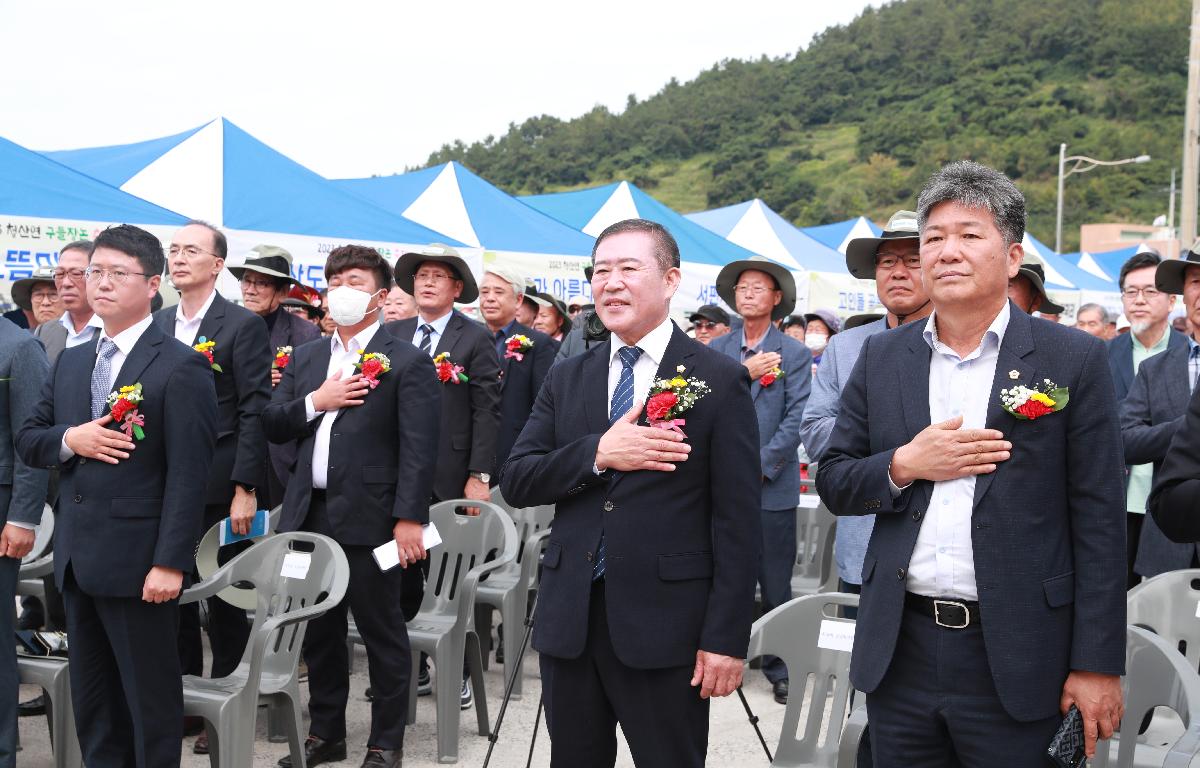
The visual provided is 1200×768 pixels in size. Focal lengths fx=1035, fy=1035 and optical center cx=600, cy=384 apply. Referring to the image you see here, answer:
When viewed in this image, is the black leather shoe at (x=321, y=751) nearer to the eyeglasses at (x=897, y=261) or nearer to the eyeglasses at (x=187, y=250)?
the eyeglasses at (x=187, y=250)

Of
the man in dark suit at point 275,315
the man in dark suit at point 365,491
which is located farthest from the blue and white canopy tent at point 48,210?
the man in dark suit at point 365,491

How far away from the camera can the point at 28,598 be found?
19.6 ft

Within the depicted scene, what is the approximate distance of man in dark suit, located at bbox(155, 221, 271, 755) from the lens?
16.1 feet

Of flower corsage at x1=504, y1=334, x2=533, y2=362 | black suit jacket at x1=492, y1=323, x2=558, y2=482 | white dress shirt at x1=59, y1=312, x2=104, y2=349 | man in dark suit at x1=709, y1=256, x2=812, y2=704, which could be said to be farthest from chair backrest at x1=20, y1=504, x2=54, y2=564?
man in dark suit at x1=709, y1=256, x2=812, y2=704

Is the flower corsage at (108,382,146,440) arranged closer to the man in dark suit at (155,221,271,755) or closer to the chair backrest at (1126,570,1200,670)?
the man in dark suit at (155,221,271,755)

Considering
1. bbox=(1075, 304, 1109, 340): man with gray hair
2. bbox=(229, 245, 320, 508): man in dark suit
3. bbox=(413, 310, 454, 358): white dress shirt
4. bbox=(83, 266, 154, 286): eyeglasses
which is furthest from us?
bbox=(1075, 304, 1109, 340): man with gray hair

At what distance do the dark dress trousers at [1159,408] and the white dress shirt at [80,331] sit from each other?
18.1 feet

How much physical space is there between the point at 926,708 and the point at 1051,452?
0.64m

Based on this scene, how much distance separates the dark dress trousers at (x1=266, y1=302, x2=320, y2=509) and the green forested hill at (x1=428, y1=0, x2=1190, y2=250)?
5464 cm

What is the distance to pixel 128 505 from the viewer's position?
12.1 feet

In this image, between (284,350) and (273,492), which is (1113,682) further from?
(273,492)

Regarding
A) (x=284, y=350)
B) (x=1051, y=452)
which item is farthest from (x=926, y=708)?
(x=284, y=350)

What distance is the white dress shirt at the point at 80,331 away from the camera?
6.08 m

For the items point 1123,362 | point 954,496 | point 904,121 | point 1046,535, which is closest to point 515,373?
point 1123,362
